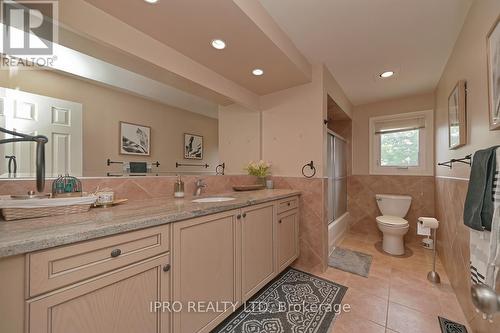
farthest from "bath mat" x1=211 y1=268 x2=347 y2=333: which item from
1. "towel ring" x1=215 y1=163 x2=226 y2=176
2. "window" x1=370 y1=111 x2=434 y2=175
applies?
"window" x1=370 y1=111 x2=434 y2=175

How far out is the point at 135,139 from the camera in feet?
5.35

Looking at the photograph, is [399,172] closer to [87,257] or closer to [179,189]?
[179,189]

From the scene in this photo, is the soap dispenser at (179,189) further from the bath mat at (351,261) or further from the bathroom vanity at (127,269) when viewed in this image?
the bath mat at (351,261)

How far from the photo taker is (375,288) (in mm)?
1809

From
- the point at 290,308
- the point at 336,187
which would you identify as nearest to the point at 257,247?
the point at 290,308

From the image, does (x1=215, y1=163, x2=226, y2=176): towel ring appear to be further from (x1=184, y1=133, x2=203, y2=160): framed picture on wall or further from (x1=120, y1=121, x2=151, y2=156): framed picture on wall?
(x1=120, y1=121, x2=151, y2=156): framed picture on wall

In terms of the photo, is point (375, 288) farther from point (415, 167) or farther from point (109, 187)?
point (109, 187)

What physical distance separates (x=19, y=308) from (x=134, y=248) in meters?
0.34

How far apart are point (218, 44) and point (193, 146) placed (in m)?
0.97

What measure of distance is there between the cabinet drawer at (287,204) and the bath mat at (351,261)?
2.83 ft

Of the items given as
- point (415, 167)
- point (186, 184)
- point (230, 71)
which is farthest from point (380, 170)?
→ point (186, 184)

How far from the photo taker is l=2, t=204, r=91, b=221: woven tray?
84cm

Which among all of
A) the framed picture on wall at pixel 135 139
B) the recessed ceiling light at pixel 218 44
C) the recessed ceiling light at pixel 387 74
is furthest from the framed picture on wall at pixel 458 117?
the framed picture on wall at pixel 135 139

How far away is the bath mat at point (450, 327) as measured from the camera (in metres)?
1.32
